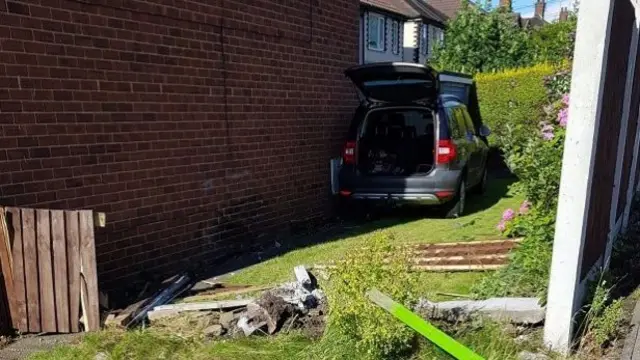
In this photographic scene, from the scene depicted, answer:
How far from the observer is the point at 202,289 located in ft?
17.2

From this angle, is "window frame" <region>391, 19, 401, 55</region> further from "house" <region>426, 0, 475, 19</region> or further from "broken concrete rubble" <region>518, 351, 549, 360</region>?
"broken concrete rubble" <region>518, 351, 549, 360</region>

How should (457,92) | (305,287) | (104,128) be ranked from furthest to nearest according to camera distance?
1. (457,92)
2. (104,128)
3. (305,287)

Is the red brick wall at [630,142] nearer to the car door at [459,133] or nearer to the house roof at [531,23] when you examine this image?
the car door at [459,133]

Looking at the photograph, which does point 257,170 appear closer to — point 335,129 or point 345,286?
point 335,129

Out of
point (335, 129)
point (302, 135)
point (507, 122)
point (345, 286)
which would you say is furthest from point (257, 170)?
point (507, 122)

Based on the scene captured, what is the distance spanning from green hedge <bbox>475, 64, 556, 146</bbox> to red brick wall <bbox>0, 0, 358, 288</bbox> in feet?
20.8

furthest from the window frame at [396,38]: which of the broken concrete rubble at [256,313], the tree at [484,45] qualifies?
the broken concrete rubble at [256,313]

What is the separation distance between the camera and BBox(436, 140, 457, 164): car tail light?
7.38 meters

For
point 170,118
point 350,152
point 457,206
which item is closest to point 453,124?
point 457,206

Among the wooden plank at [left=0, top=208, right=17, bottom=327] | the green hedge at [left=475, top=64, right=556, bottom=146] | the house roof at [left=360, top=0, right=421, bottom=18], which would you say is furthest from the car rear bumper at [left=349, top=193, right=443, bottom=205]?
the house roof at [left=360, top=0, right=421, bottom=18]

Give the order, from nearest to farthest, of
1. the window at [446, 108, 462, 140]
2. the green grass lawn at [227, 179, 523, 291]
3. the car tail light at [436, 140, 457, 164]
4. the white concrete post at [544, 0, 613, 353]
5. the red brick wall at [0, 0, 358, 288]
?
the white concrete post at [544, 0, 613, 353], the red brick wall at [0, 0, 358, 288], the green grass lawn at [227, 179, 523, 291], the car tail light at [436, 140, 457, 164], the window at [446, 108, 462, 140]

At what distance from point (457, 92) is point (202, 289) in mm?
6714

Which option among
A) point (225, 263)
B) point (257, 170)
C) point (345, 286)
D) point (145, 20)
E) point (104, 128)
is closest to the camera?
point (345, 286)

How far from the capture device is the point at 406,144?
854cm
